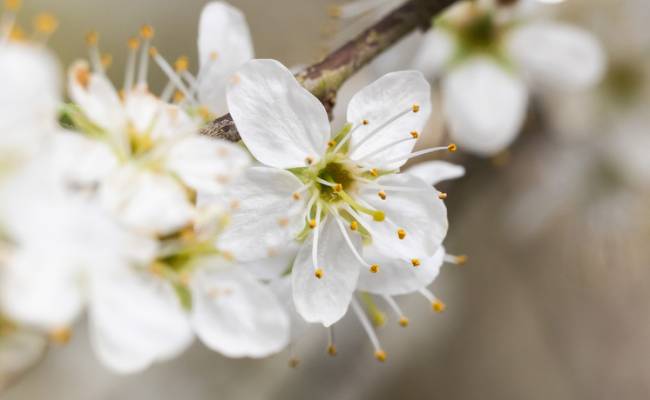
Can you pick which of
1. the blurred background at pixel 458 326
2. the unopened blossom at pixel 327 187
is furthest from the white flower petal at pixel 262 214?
the blurred background at pixel 458 326

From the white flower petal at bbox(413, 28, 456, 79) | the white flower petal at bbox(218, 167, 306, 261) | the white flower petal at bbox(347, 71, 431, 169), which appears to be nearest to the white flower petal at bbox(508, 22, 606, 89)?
the white flower petal at bbox(413, 28, 456, 79)

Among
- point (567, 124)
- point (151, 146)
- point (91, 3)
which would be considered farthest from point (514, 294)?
point (151, 146)

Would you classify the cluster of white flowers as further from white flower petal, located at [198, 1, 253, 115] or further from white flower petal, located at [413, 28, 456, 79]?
white flower petal, located at [413, 28, 456, 79]

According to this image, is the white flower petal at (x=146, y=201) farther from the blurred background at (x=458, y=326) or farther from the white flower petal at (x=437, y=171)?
the blurred background at (x=458, y=326)

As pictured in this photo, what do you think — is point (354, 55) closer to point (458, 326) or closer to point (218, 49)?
point (218, 49)

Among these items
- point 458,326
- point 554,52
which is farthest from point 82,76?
point 458,326

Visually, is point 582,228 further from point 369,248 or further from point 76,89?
point 76,89
